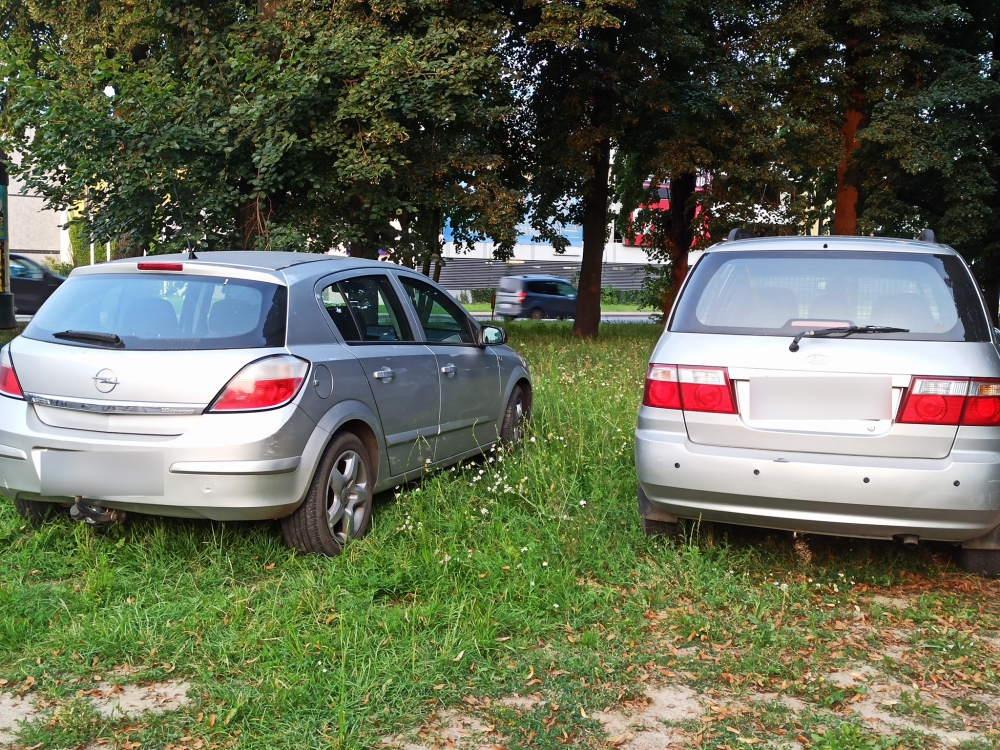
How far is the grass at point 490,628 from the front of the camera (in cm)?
330

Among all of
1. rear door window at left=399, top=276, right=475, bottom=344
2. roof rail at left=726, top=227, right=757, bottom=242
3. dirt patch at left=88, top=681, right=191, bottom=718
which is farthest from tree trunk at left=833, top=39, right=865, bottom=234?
dirt patch at left=88, top=681, right=191, bottom=718

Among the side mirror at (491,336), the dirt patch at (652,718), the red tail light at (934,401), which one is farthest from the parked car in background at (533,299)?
the dirt patch at (652,718)

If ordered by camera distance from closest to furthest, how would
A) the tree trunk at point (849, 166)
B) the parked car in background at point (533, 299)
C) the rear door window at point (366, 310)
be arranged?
the rear door window at point (366, 310), the tree trunk at point (849, 166), the parked car in background at point (533, 299)

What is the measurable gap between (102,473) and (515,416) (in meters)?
3.58

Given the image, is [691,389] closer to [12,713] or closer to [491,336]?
[491,336]

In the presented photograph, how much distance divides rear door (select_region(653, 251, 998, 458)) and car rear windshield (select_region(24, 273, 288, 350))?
1962mm

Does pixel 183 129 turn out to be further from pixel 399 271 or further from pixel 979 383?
pixel 979 383

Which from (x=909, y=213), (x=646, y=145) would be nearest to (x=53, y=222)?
(x=646, y=145)

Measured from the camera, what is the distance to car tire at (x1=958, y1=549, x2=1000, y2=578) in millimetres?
4684

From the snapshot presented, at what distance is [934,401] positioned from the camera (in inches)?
167

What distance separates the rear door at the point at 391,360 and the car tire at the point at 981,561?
9.75ft

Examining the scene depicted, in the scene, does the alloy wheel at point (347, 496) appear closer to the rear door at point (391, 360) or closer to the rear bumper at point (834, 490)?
the rear door at point (391, 360)

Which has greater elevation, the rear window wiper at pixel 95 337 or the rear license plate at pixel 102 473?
the rear window wiper at pixel 95 337

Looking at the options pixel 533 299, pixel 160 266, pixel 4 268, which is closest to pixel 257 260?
pixel 160 266
